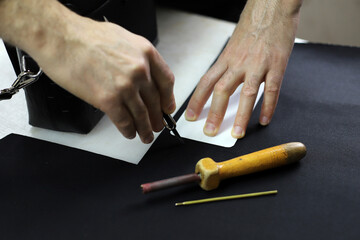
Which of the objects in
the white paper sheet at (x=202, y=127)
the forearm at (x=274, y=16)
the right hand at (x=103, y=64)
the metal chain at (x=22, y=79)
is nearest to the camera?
the right hand at (x=103, y=64)

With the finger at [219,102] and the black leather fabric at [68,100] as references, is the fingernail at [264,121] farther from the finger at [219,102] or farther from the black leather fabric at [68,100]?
the black leather fabric at [68,100]

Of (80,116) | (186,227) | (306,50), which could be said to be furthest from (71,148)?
(306,50)

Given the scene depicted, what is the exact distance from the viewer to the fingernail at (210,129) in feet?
2.99

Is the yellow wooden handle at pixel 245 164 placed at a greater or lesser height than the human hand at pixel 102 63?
lesser

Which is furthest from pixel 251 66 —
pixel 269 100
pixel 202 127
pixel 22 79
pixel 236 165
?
pixel 22 79

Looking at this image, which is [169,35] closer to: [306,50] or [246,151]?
[306,50]

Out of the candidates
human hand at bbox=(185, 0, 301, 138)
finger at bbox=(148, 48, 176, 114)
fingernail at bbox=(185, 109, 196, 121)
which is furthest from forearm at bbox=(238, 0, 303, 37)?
finger at bbox=(148, 48, 176, 114)

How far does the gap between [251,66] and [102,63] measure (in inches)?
17.6

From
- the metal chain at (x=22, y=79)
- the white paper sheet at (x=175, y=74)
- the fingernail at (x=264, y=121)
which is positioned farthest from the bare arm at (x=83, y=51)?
the fingernail at (x=264, y=121)

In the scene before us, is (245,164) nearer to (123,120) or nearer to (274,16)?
(123,120)

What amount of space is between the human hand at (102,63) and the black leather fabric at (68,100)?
6.2 inches

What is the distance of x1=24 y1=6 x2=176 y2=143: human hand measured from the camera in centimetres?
64

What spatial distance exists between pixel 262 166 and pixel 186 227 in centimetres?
21

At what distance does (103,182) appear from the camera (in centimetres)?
79
